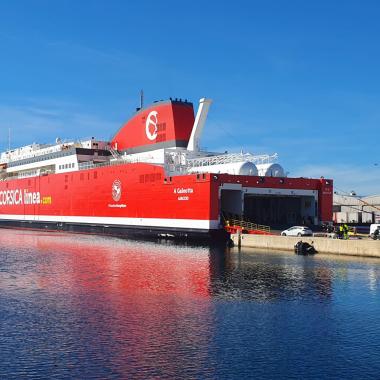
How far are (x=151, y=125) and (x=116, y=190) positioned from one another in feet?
21.4

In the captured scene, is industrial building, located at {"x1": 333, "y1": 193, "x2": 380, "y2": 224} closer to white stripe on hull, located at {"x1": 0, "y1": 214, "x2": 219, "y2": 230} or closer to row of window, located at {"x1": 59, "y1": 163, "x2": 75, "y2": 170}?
white stripe on hull, located at {"x1": 0, "y1": 214, "x2": 219, "y2": 230}

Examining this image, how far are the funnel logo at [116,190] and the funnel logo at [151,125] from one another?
491 centimetres

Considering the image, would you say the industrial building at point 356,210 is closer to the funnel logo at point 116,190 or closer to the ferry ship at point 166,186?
the ferry ship at point 166,186

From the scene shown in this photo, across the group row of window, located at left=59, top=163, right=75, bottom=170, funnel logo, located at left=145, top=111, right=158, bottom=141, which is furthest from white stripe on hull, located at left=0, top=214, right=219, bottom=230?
funnel logo, located at left=145, top=111, right=158, bottom=141

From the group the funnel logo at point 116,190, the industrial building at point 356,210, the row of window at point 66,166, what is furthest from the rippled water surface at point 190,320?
the industrial building at point 356,210

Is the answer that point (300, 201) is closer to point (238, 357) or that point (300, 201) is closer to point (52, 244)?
point (52, 244)

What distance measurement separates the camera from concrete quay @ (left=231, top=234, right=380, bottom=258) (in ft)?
100

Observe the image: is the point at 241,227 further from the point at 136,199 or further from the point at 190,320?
the point at 190,320

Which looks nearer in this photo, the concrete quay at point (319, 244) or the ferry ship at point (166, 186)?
the concrete quay at point (319, 244)

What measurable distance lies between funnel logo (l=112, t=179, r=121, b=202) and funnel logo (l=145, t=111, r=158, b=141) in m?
4.91

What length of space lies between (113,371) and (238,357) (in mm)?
2799

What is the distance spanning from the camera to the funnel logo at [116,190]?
155 feet

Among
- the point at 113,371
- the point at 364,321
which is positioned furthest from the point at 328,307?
the point at 113,371

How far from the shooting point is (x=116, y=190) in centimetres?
4734
